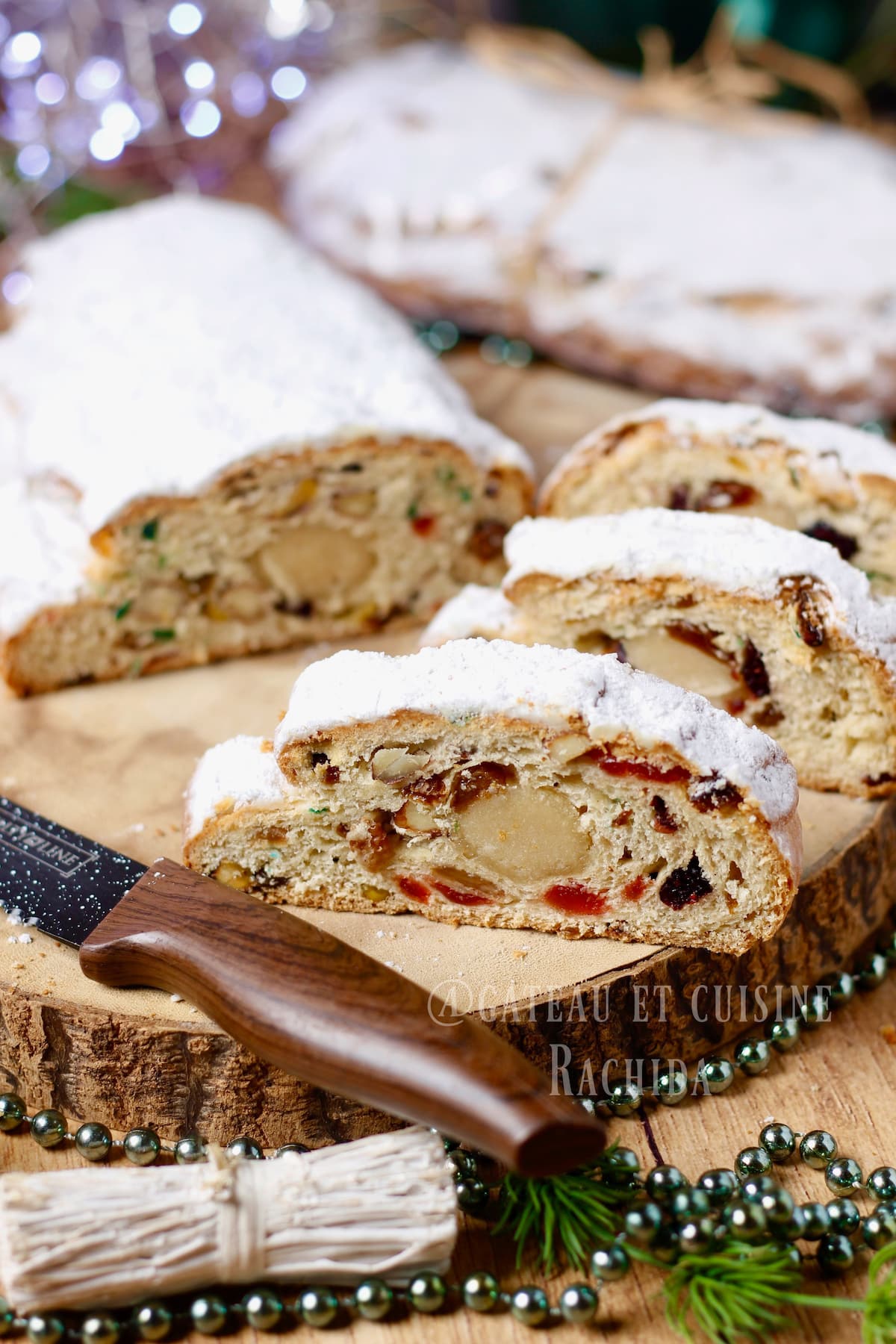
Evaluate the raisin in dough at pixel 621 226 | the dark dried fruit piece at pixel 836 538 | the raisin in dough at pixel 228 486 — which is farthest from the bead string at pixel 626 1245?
the raisin in dough at pixel 621 226

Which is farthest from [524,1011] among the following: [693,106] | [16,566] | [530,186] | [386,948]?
[693,106]

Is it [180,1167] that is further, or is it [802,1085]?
[802,1085]

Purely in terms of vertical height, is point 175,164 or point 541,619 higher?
point 541,619

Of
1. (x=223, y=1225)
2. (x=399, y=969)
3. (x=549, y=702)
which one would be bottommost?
(x=223, y=1225)

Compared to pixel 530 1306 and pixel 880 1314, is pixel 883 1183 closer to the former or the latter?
pixel 880 1314

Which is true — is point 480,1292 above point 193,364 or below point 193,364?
below

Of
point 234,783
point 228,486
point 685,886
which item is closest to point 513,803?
point 685,886

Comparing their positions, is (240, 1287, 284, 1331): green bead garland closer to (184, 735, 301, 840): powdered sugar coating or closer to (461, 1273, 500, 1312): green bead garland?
(461, 1273, 500, 1312): green bead garland

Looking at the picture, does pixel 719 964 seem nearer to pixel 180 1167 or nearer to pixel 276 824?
pixel 276 824
